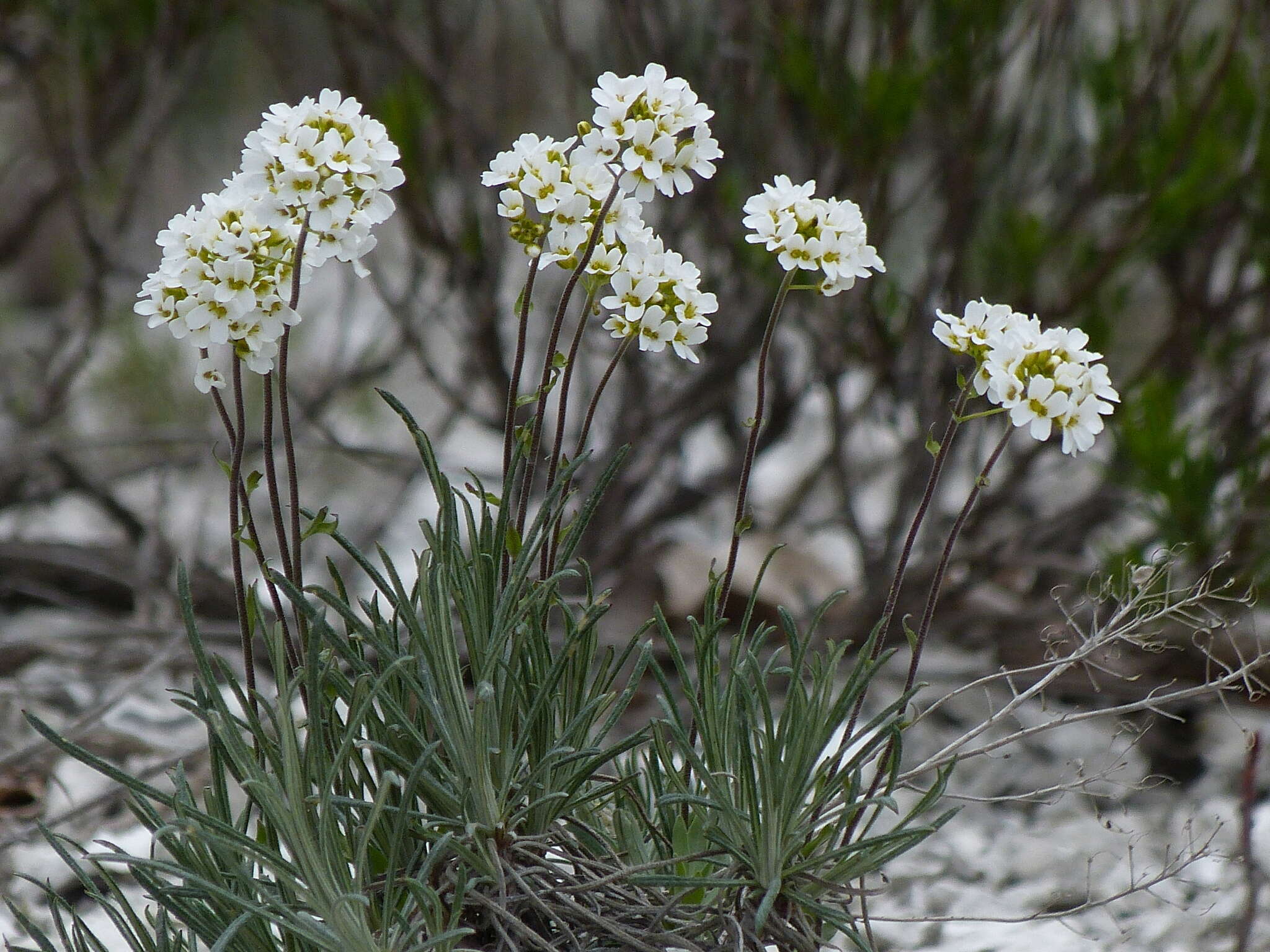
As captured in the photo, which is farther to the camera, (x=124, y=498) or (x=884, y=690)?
(x=124, y=498)

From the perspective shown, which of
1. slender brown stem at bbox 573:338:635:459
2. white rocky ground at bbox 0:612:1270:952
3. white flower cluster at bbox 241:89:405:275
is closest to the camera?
white flower cluster at bbox 241:89:405:275

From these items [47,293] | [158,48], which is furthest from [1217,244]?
[47,293]

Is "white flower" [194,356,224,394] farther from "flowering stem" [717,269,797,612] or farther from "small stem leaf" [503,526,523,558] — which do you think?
"flowering stem" [717,269,797,612]

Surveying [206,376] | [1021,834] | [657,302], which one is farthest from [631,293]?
[1021,834]

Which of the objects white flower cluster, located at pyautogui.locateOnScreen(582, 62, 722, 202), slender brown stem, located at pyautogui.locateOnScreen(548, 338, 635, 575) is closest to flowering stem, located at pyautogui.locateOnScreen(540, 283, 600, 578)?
slender brown stem, located at pyautogui.locateOnScreen(548, 338, 635, 575)

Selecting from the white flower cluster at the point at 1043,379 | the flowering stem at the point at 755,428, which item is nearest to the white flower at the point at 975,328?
the white flower cluster at the point at 1043,379

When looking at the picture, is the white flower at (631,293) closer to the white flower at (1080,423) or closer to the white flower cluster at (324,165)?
the white flower cluster at (324,165)

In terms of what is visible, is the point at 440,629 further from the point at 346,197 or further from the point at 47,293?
the point at 47,293

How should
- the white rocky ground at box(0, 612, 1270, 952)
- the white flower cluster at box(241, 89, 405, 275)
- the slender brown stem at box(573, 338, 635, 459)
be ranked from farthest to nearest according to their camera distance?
the white rocky ground at box(0, 612, 1270, 952), the slender brown stem at box(573, 338, 635, 459), the white flower cluster at box(241, 89, 405, 275)
